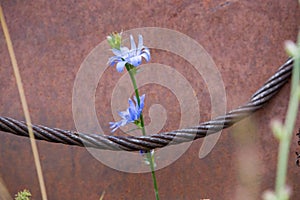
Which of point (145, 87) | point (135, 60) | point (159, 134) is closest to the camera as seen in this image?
point (135, 60)

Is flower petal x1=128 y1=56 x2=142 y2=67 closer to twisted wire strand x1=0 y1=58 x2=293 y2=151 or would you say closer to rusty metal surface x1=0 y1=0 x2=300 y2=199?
twisted wire strand x1=0 y1=58 x2=293 y2=151

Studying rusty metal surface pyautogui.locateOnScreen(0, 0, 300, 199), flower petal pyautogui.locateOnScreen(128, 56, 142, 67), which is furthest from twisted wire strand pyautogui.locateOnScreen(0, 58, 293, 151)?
flower petal pyautogui.locateOnScreen(128, 56, 142, 67)

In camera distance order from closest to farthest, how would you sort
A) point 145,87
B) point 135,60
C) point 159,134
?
point 135,60, point 159,134, point 145,87

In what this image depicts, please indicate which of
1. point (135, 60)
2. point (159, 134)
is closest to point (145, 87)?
point (159, 134)

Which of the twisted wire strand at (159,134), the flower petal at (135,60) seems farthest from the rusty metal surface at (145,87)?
the flower petal at (135,60)

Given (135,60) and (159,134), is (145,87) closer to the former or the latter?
(159,134)

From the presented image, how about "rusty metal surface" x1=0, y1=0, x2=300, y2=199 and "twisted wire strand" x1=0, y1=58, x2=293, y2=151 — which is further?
"rusty metal surface" x1=0, y1=0, x2=300, y2=199

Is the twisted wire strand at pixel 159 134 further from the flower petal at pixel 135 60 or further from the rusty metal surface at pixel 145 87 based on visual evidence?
the flower petal at pixel 135 60
